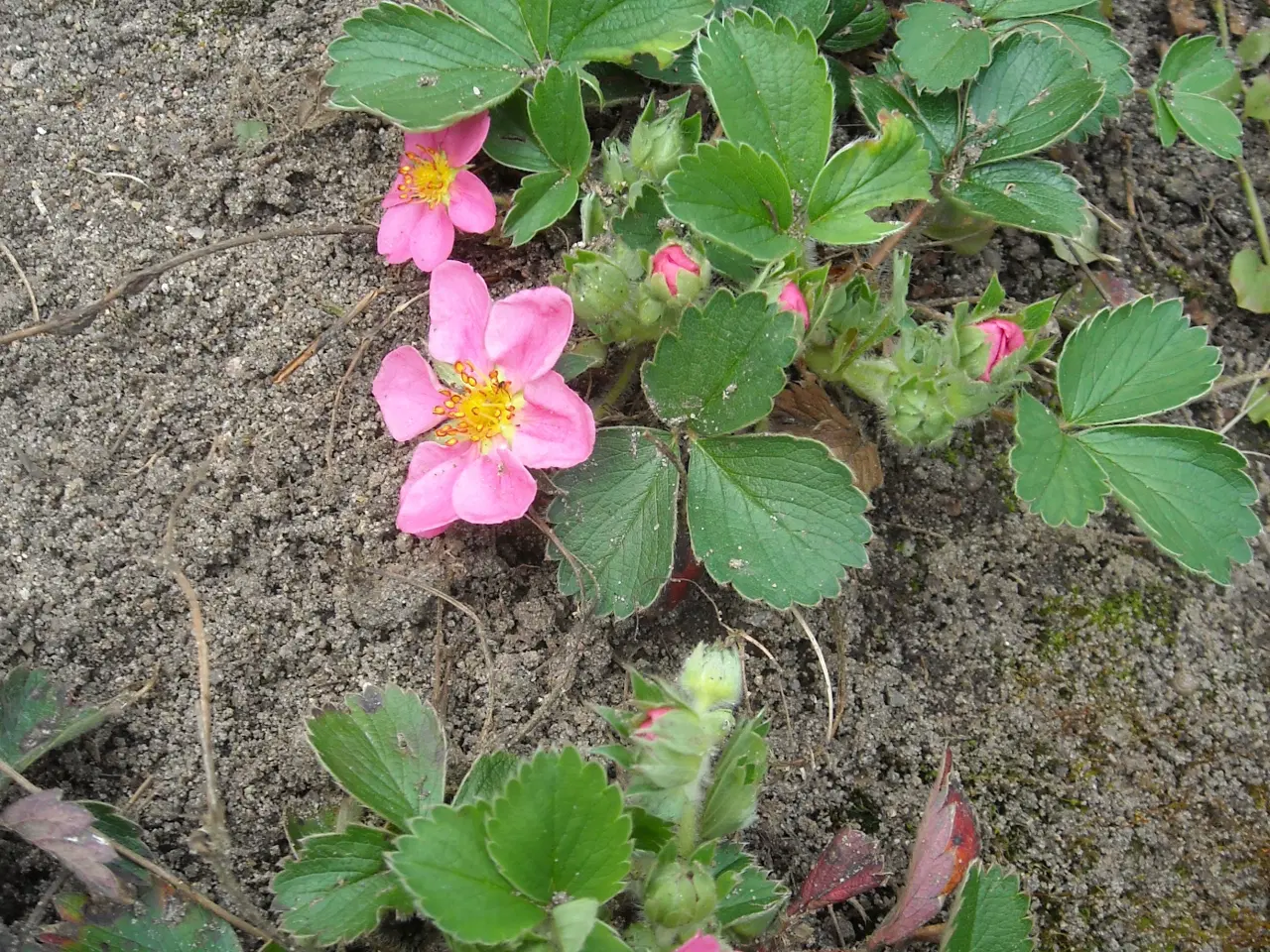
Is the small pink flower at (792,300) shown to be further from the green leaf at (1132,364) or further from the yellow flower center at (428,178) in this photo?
the yellow flower center at (428,178)

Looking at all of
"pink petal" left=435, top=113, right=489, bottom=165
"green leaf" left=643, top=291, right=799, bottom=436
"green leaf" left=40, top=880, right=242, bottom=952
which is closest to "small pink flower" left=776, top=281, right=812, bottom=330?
"green leaf" left=643, top=291, right=799, bottom=436

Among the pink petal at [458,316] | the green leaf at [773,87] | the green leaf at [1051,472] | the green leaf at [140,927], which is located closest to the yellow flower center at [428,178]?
the pink petal at [458,316]

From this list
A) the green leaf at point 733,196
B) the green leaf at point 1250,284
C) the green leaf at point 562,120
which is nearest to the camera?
the green leaf at point 733,196

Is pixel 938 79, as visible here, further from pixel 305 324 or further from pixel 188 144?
pixel 188 144

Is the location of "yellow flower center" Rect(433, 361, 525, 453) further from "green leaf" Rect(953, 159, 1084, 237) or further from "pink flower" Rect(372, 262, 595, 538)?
"green leaf" Rect(953, 159, 1084, 237)

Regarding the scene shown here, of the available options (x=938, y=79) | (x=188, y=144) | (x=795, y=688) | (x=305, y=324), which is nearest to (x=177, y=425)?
(x=305, y=324)

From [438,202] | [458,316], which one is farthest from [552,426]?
[438,202]

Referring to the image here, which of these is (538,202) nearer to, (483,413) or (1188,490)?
(483,413)
